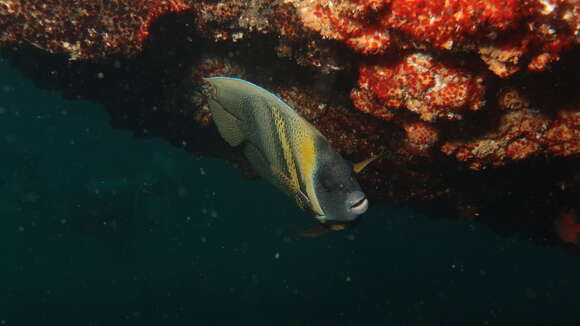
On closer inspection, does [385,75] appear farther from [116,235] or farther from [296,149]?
[116,235]

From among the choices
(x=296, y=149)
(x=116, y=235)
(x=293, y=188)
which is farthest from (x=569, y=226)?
(x=116, y=235)

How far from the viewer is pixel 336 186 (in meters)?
1.39

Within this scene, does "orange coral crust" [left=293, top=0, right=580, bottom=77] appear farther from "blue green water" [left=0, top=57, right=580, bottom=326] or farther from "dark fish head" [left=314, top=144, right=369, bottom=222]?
"blue green water" [left=0, top=57, right=580, bottom=326]

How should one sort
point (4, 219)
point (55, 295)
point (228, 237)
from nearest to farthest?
point (55, 295), point (4, 219), point (228, 237)

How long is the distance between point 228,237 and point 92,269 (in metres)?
27.8

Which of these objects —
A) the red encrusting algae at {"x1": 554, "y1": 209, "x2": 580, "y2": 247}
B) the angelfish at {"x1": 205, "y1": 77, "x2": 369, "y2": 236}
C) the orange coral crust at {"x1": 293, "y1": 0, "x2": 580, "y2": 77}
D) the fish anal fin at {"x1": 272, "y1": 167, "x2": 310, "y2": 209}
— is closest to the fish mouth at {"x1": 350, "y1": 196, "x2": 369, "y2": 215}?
the angelfish at {"x1": 205, "y1": 77, "x2": 369, "y2": 236}

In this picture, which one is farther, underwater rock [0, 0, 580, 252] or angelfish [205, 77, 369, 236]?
underwater rock [0, 0, 580, 252]

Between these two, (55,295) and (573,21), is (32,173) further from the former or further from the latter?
(573,21)

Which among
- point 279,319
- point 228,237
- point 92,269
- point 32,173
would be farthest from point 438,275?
point 32,173

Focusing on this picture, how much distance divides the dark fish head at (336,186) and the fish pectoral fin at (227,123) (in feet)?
1.38

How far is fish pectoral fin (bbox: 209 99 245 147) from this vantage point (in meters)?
1.53

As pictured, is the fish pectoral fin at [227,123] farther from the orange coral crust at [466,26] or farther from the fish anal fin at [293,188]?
the orange coral crust at [466,26]

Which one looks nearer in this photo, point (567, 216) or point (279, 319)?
point (567, 216)

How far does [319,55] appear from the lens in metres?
3.75
